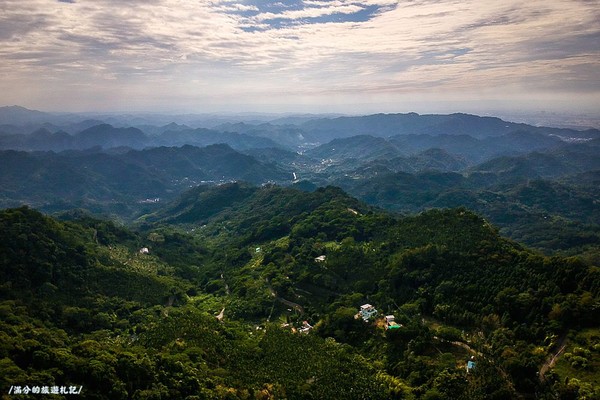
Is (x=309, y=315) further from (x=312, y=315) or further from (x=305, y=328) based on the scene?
(x=305, y=328)

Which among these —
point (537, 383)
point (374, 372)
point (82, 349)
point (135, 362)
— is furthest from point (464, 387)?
point (82, 349)

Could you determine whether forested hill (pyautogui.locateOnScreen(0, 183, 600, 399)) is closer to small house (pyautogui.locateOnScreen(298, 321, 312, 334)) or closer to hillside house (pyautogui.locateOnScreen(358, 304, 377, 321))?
small house (pyautogui.locateOnScreen(298, 321, 312, 334))

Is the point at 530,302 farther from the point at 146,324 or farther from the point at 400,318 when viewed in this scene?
the point at 146,324

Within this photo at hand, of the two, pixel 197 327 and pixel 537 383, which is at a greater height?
pixel 537 383

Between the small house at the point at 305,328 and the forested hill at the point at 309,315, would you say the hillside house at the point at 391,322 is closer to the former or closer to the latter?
the forested hill at the point at 309,315

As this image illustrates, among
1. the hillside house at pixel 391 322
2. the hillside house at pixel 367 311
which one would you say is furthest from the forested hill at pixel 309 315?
the hillside house at pixel 367 311

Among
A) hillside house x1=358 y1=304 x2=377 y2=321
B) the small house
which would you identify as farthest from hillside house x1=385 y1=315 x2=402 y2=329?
the small house
